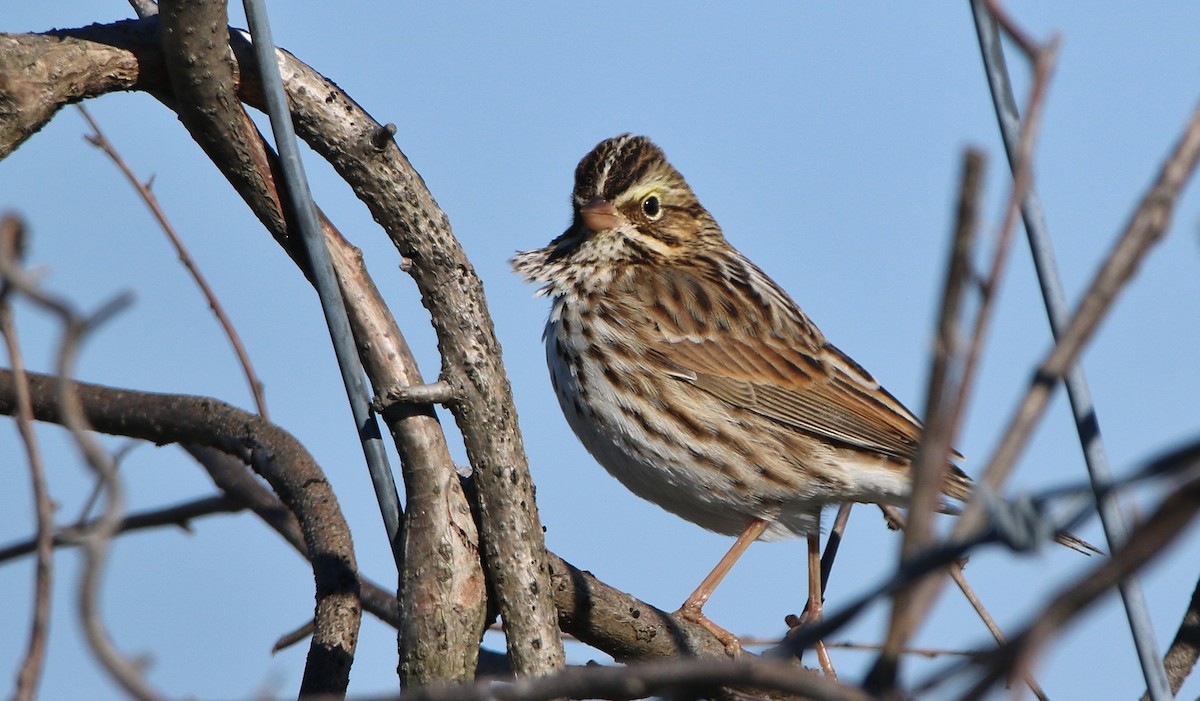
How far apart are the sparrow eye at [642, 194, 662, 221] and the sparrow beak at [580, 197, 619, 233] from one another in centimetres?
28

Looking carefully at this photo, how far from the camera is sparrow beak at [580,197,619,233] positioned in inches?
253

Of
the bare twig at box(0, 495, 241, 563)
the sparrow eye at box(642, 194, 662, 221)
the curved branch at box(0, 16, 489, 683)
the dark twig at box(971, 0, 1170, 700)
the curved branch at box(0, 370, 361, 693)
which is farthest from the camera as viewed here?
the sparrow eye at box(642, 194, 662, 221)

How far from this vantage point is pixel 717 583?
6094 millimetres

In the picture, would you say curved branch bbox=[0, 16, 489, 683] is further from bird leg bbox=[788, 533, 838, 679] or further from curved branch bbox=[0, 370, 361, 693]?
bird leg bbox=[788, 533, 838, 679]

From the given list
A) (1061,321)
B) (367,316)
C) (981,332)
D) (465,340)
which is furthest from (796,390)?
(981,332)

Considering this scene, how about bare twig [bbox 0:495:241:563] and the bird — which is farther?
the bird

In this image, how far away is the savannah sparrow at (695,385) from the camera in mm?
6027

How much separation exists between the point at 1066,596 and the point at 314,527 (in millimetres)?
3182

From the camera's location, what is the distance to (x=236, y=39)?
141 inches

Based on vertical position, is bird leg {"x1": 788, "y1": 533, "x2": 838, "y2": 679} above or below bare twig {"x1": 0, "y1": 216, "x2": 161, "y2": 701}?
above

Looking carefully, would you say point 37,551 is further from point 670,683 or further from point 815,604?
point 815,604

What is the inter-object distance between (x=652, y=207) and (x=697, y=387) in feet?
3.62

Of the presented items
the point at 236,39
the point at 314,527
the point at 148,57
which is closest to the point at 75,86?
the point at 148,57

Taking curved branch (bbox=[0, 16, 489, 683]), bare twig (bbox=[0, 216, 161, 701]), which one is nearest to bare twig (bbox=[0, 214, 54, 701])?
bare twig (bbox=[0, 216, 161, 701])
